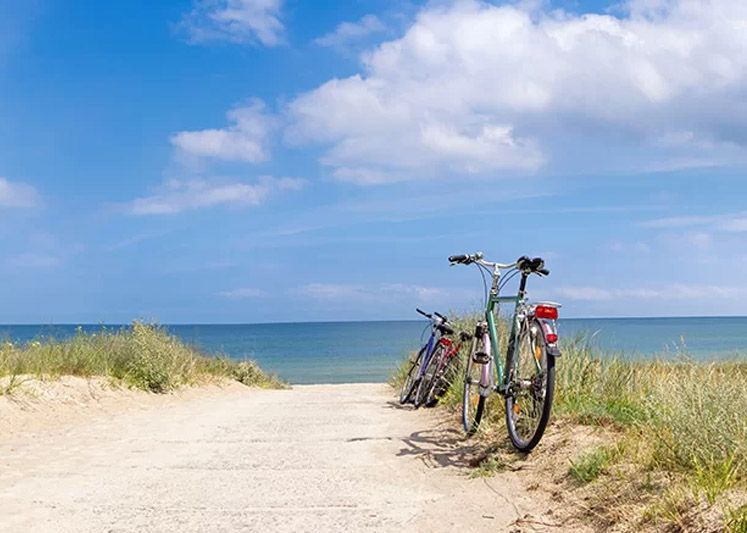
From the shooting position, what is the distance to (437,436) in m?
Result: 8.10

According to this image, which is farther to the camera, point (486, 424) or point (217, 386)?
point (217, 386)

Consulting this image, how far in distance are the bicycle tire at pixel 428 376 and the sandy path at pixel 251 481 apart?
1.25 metres

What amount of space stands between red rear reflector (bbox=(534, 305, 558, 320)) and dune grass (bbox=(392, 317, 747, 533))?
955mm

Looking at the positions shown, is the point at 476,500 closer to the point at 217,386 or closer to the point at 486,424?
the point at 486,424

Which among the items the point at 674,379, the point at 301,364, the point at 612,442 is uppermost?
the point at 674,379

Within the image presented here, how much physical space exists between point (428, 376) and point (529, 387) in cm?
490

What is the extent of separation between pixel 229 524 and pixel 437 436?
364 cm

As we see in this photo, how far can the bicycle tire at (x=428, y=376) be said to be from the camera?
1080cm

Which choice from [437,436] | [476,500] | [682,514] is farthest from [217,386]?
[682,514]

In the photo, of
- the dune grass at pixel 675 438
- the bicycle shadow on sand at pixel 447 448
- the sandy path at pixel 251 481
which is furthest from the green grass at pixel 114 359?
the dune grass at pixel 675 438

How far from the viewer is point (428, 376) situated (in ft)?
36.2

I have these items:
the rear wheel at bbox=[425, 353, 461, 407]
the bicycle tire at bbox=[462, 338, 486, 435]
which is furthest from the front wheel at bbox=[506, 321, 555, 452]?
the rear wheel at bbox=[425, 353, 461, 407]

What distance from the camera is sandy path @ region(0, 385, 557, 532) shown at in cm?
493

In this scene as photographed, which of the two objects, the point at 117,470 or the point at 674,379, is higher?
the point at 674,379
